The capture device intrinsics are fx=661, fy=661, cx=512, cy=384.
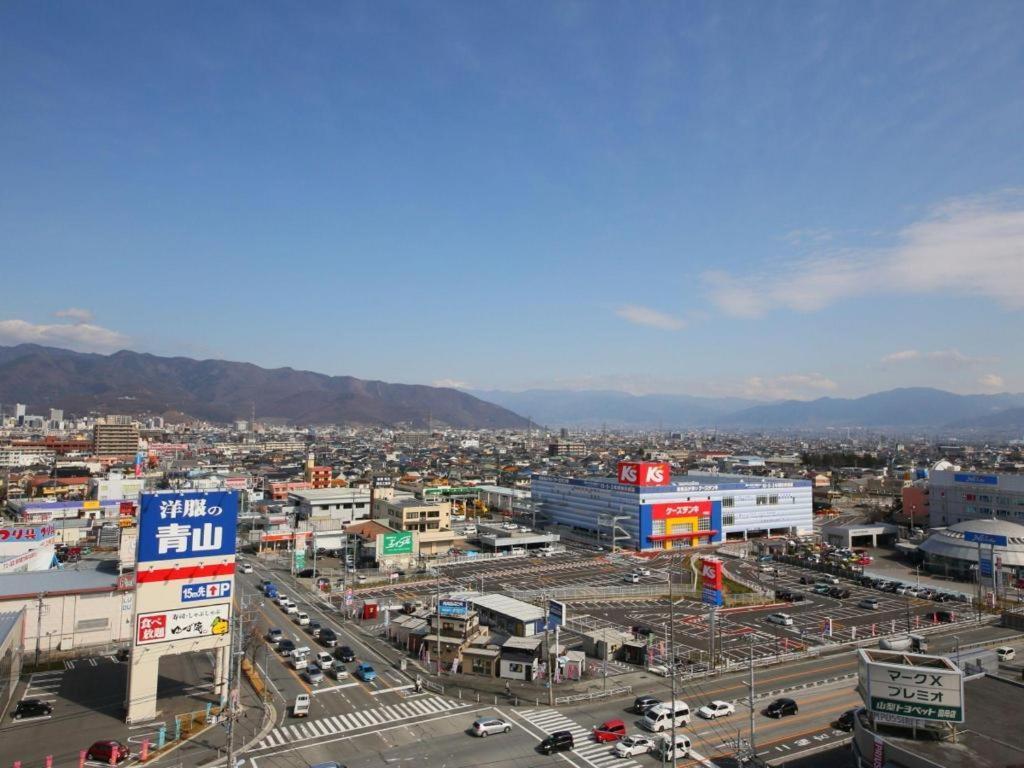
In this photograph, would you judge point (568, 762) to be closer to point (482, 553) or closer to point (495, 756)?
point (495, 756)

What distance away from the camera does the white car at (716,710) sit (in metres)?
17.8

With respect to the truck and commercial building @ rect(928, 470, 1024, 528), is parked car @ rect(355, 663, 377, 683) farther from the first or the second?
commercial building @ rect(928, 470, 1024, 528)

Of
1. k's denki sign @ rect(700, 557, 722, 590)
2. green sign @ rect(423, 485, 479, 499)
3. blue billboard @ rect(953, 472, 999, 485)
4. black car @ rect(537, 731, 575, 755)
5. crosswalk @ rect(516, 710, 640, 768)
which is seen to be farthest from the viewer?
green sign @ rect(423, 485, 479, 499)

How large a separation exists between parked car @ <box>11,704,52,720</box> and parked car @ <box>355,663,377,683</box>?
8292 mm

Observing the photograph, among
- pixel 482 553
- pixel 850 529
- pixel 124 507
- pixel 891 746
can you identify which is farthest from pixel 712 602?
pixel 124 507

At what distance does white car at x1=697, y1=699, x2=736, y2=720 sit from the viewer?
58.3ft

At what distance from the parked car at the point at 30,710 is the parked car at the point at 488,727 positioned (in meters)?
11.4

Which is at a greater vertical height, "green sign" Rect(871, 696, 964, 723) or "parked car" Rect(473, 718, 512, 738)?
"green sign" Rect(871, 696, 964, 723)

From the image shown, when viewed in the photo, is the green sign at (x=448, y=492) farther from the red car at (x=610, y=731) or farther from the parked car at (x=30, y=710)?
the red car at (x=610, y=731)

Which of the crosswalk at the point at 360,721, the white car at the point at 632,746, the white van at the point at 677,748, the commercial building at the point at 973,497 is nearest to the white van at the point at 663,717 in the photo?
the white van at the point at 677,748

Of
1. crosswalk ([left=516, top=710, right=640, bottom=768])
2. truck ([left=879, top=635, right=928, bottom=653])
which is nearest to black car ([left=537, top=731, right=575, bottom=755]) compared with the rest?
crosswalk ([left=516, top=710, right=640, bottom=768])

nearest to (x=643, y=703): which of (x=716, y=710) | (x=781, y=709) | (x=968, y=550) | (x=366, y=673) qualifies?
(x=716, y=710)

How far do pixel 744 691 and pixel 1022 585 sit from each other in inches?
1052

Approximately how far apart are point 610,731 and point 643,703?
231 centimetres
